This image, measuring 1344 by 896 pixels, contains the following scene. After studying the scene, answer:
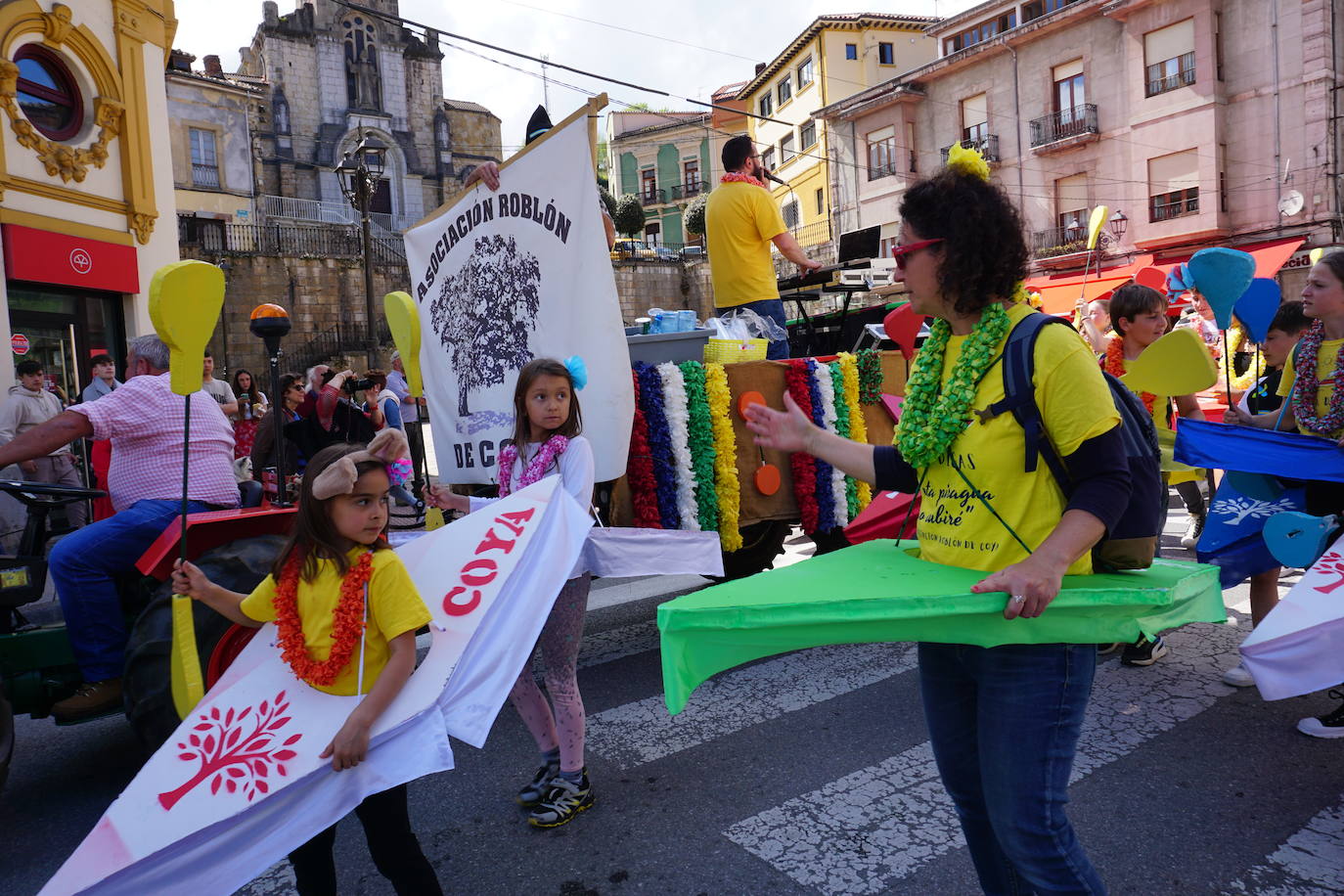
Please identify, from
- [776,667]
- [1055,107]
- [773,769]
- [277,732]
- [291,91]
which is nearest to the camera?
[277,732]

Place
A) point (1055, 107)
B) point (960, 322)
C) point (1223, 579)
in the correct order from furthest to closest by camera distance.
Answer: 1. point (1055, 107)
2. point (1223, 579)
3. point (960, 322)

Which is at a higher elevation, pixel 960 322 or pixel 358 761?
pixel 960 322

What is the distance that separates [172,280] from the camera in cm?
274

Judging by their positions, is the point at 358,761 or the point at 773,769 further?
the point at 773,769

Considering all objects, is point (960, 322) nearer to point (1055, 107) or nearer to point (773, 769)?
point (773, 769)

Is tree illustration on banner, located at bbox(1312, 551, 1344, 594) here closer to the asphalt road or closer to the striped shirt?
the asphalt road

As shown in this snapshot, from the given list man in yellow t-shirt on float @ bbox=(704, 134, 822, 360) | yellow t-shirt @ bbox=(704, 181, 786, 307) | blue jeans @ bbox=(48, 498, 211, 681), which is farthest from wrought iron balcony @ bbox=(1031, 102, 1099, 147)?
blue jeans @ bbox=(48, 498, 211, 681)

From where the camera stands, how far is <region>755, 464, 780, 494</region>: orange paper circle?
4840 mm

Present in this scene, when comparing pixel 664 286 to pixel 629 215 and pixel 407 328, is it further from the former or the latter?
pixel 407 328

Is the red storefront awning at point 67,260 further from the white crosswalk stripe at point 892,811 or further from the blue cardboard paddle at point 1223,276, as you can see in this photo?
the blue cardboard paddle at point 1223,276

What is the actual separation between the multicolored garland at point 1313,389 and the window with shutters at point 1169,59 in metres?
25.5

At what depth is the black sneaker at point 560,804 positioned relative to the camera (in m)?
3.18

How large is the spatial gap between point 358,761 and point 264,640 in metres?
0.63

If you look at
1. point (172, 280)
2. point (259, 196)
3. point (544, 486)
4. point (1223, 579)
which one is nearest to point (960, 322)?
point (544, 486)
